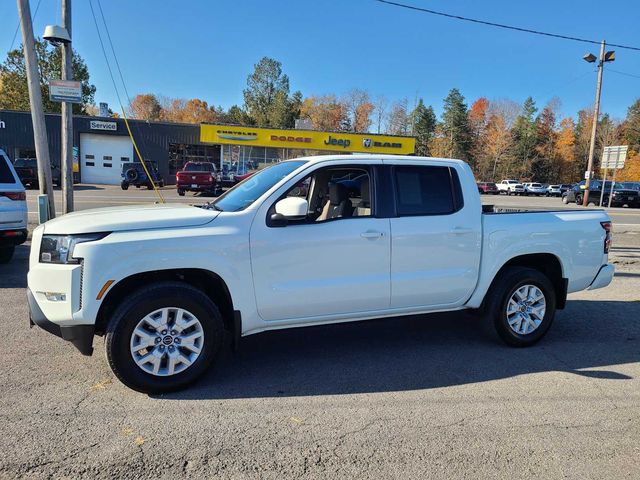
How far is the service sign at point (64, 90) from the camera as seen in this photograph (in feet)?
33.8

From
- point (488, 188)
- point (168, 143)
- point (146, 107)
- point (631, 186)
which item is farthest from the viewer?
point (146, 107)

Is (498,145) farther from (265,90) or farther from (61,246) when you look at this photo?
(61,246)

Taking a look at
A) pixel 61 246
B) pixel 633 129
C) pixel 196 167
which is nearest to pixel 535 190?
pixel 633 129

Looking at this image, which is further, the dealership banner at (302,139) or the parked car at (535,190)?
the parked car at (535,190)

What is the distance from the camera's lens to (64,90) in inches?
408

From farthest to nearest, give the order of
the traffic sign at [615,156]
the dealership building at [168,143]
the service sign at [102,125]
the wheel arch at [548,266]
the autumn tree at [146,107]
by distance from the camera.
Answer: the autumn tree at [146,107] < the service sign at [102,125] < the dealership building at [168,143] < the traffic sign at [615,156] < the wheel arch at [548,266]

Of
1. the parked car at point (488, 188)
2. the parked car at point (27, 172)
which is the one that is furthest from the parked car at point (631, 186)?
the parked car at point (27, 172)

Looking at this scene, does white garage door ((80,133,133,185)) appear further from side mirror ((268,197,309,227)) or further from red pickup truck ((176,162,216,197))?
side mirror ((268,197,309,227))

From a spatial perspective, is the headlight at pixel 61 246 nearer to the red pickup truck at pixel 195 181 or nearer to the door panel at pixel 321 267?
the door panel at pixel 321 267

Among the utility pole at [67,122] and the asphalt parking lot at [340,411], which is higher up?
the utility pole at [67,122]

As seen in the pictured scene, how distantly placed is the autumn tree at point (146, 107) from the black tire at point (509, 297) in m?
103

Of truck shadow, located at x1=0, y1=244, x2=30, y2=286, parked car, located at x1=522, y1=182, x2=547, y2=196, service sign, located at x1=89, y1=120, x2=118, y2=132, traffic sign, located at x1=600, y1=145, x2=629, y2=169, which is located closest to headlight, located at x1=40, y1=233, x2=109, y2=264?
truck shadow, located at x1=0, y1=244, x2=30, y2=286

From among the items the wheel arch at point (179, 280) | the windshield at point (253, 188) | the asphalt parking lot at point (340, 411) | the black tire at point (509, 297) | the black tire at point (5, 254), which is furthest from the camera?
the black tire at point (5, 254)

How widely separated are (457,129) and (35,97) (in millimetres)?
80705
